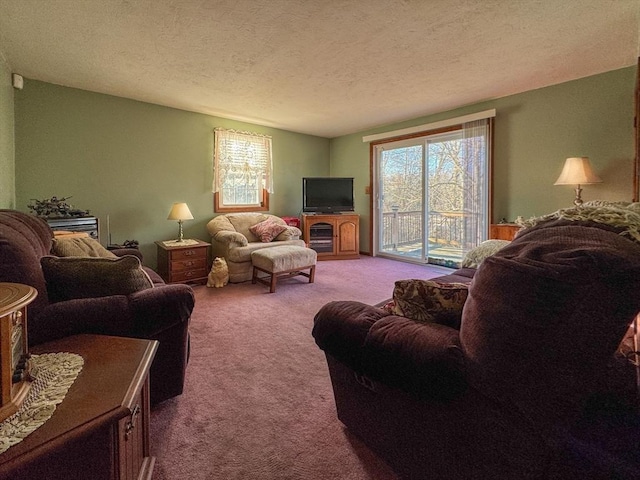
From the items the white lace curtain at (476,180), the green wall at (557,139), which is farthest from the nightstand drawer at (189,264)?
the green wall at (557,139)

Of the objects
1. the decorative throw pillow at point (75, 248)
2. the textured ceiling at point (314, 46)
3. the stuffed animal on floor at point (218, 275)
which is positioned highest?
the textured ceiling at point (314, 46)

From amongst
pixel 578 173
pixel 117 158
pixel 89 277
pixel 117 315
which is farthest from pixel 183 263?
pixel 578 173

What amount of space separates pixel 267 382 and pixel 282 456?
58 centimetres

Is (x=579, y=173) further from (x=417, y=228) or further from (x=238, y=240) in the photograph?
(x=238, y=240)

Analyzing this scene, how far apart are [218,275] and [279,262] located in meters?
0.87

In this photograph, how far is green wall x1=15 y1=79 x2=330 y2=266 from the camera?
3.52 m

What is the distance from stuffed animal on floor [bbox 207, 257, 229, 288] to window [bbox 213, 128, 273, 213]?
130 centimetres

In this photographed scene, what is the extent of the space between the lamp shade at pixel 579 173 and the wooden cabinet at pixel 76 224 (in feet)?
16.4

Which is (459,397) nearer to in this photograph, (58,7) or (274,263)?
(274,263)

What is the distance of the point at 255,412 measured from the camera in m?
1.61

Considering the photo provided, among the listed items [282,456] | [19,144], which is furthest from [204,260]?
[282,456]

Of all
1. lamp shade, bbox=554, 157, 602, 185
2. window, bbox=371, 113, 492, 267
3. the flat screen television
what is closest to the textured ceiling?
window, bbox=371, 113, 492, 267

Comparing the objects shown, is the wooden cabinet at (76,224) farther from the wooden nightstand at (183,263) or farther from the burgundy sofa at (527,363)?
the burgundy sofa at (527,363)

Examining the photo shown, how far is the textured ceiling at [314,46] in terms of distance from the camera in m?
2.20
